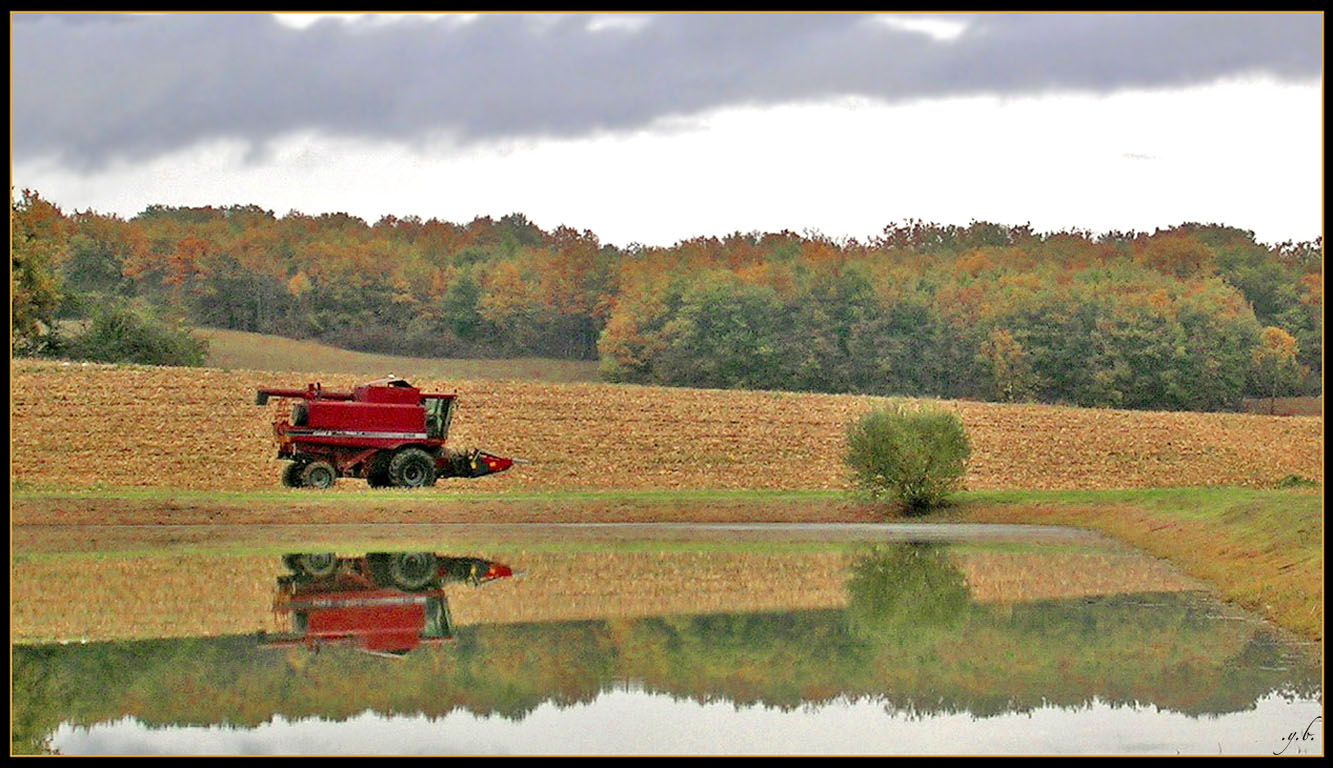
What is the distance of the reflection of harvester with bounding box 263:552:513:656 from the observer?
20047 millimetres

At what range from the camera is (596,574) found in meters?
28.5

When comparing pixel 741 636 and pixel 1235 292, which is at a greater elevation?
pixel 1235 292

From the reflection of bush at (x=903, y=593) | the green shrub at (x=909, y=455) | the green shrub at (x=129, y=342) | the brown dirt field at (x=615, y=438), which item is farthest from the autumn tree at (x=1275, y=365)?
the reflection of bush at (x=903, y=593)

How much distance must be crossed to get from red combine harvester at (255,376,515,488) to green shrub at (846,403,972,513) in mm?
11125

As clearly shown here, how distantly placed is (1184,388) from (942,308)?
17.5 metres

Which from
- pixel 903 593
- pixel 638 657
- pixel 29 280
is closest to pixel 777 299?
pixel 29 280

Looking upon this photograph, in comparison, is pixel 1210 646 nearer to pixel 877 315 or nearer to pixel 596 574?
pixel 596 574

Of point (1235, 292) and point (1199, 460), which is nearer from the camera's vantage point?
point (1199, 460)

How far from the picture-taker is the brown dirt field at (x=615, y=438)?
51.0 m

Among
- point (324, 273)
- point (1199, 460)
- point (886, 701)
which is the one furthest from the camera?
point (324, 273)

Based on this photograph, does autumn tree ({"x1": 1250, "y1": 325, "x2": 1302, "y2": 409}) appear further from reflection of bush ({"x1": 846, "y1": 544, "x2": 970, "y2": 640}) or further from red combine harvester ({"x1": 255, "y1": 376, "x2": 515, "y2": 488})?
reflection of bush ({"x1": 846, "y1": 544, "x2": 970, "y2": 640})

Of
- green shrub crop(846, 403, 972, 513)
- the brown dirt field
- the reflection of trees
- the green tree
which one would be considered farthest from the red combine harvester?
the reflection of trees

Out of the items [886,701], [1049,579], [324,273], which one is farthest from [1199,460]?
[324,273]

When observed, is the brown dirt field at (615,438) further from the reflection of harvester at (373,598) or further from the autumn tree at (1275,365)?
the autumn tree at (1275,365)
